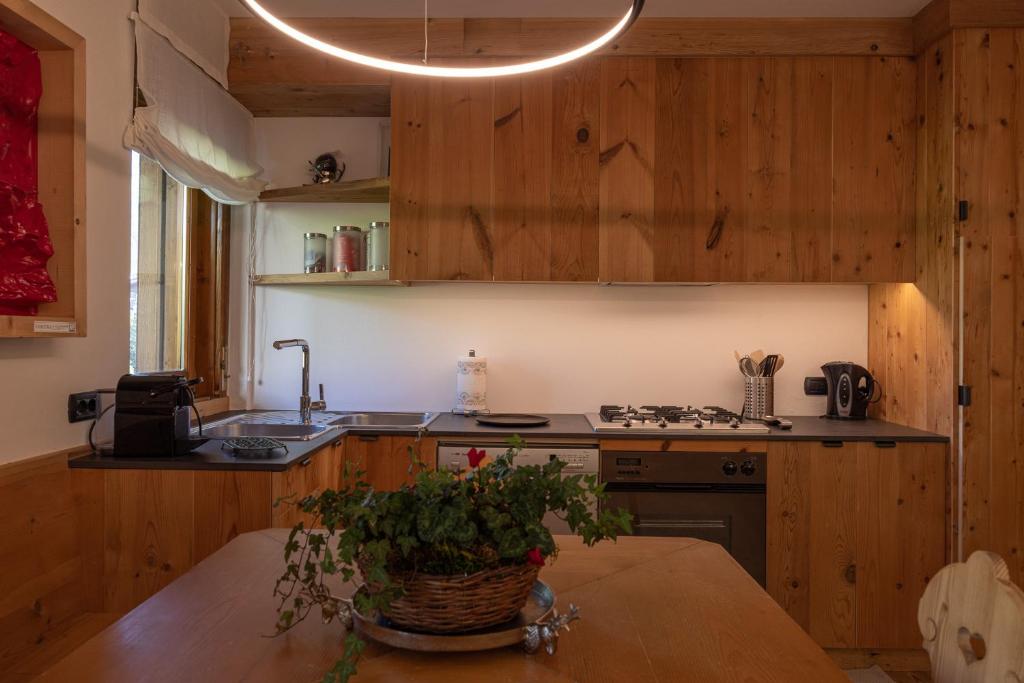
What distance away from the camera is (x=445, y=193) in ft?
9.82

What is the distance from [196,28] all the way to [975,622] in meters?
3.12

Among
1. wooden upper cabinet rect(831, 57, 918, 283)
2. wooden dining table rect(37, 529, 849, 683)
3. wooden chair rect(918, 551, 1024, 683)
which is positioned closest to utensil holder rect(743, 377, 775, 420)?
wooden upper cabinet rect(831, 57, 918, 283)

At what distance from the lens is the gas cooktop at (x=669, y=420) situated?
2.78 metres

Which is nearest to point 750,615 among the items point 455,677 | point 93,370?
point 455,677

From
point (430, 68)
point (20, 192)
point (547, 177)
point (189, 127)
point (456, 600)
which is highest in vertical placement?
point (189, 127)

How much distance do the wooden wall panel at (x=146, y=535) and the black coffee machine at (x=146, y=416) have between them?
0.09 meters

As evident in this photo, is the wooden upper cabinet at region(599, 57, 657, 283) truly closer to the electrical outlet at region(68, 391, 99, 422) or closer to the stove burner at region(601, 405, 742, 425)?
the stove burner at region(601, 405, 742, 425)

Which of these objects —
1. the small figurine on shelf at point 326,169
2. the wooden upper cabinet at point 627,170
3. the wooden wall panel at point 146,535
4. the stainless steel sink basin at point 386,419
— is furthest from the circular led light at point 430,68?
the small figurine on shelf at point 326,169

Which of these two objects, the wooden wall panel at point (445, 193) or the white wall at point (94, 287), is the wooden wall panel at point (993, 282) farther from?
the white wall at point (94, 287)

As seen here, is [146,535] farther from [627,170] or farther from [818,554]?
[818,554]

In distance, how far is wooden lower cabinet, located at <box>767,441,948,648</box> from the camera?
274cm

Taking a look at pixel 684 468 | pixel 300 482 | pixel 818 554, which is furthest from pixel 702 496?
pixel 300 482

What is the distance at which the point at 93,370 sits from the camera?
2.19 m

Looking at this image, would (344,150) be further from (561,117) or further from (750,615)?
(750,615)
